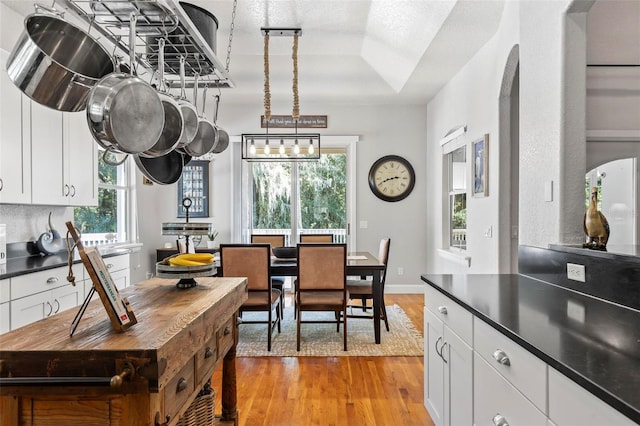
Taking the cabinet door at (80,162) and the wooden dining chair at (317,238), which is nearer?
the cabinet door at (80,162)

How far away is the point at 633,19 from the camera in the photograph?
2406 mm

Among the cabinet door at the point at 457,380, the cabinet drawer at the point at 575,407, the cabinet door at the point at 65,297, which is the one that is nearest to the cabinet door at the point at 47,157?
the cabinet door at the point at 65,297

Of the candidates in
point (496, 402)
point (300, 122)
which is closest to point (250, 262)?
point (496, 402)

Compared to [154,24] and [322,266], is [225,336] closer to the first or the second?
[154,24]

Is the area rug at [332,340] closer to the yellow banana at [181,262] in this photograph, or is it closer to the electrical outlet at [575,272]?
the electrical outlet at [575,272]

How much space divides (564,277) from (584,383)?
1285 millimetres

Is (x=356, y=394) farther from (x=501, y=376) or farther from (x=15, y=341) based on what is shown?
(x=15, y=341)

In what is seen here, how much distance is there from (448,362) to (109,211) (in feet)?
14.7

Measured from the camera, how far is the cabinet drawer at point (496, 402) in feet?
3.91

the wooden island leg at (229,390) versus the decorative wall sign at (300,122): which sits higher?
the decorative wall sign at (300,122)

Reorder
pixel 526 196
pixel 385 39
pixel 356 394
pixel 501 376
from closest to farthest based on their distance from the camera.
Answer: pixel 501 376 < pixel 526 196 < pixel 356 394 < pixel 385 39

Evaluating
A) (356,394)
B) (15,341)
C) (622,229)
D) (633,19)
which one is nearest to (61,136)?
(15,341)

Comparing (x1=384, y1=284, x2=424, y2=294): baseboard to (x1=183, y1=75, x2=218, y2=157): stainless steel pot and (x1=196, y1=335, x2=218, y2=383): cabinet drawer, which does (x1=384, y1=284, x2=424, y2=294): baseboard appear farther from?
(x1=196, y1=335, x2=218, y2=383): cabinet drawer

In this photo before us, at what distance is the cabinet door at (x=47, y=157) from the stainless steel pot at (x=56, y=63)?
177 cm
